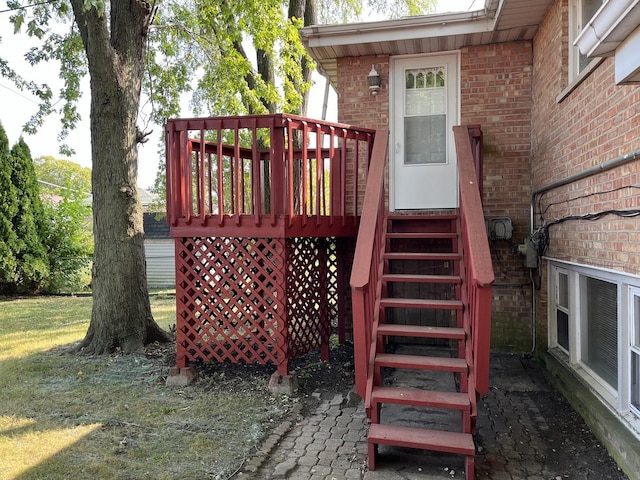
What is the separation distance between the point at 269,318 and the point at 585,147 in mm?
3150

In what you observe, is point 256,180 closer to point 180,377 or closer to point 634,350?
point 180,377

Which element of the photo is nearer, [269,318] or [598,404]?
[598,404]

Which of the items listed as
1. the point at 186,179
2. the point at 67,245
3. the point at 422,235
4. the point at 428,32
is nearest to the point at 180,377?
the point at 186,179

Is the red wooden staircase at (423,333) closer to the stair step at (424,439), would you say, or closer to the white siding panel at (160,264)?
the stair step at (424,439)

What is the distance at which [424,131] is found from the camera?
600 cm

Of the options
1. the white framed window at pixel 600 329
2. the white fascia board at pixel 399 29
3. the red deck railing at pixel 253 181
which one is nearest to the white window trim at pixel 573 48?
the white fascia board at pixel 399 29

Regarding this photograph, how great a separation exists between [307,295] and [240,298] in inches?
31.3

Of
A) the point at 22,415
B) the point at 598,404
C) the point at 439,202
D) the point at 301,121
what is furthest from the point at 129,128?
the point at 598,404

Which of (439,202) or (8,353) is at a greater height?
(439,202)

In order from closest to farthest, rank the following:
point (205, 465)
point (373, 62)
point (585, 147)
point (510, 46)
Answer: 1. point (205, 465)
2. point (585, 147)
3. point (510, 46)
4. point (373, 62)

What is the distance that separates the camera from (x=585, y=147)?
146 inches

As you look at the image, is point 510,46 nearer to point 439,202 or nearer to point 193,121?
point 439,202

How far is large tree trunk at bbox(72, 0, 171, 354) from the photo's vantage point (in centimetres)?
573

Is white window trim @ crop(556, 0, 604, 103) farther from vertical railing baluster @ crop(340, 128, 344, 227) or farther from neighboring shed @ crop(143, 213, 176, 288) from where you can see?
neighboring shed @ crop(143, 213, 176, 288)
